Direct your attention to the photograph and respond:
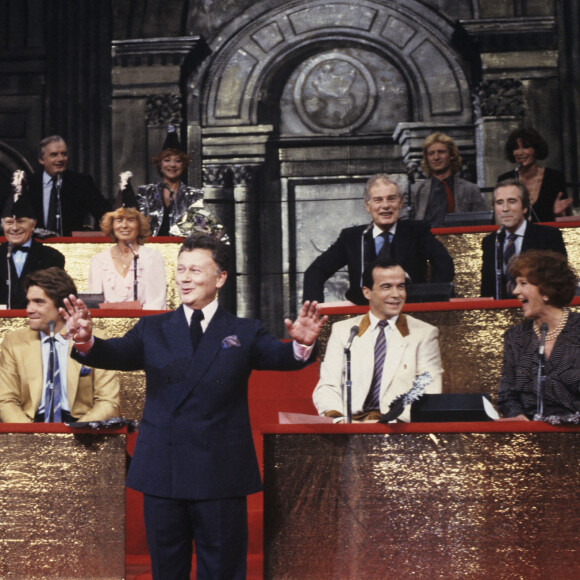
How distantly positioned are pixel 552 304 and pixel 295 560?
1.30m

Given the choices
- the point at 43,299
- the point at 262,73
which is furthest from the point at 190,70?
the point at 43,299

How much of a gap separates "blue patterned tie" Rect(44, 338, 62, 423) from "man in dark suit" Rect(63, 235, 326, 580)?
0.92 metres

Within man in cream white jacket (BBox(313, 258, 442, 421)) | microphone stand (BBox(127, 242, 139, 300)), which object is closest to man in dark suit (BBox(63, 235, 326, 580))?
man in cream white jacket (BBox(313, 258, 442, 421))

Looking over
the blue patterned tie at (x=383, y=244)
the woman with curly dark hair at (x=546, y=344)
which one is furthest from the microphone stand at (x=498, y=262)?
the woman with curly dark hair at (x=546, y=344)

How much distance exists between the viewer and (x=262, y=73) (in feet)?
25.5

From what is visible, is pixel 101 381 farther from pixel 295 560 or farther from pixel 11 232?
pixel 11 232

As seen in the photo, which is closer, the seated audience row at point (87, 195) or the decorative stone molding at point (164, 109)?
the seated audience row at point (87, 195)

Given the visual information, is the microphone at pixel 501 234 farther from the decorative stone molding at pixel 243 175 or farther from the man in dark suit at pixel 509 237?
the decorative stone molding at pixel 243 175

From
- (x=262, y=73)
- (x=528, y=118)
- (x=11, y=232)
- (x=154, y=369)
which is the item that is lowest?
Result: (x=154, y=369)

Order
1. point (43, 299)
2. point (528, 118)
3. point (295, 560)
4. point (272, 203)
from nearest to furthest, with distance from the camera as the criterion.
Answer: point (295, 560) < point (43, 299) < point (528, 118) < point (272, 203)

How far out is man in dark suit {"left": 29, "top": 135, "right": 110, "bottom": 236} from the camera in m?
5.80

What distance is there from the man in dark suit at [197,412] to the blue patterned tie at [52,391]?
923 mm

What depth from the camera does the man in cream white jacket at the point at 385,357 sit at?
3414 millimetres

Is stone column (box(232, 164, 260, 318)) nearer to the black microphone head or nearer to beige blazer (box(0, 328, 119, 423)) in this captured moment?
the black microphone head
